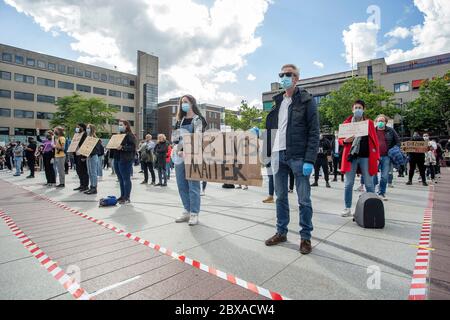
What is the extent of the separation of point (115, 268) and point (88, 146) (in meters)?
6.08

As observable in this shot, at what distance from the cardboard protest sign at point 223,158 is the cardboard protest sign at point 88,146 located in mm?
4638

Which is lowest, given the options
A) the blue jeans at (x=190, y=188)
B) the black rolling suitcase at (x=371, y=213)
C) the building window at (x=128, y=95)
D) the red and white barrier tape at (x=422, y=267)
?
the red and white barrier tape at (x=422, y=267)

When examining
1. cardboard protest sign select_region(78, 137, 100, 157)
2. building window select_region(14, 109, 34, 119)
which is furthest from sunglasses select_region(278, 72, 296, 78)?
building window select_region(14, 109, 34, 119)

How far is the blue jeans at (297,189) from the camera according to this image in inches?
125

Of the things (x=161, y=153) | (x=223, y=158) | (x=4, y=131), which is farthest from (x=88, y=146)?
(x=4, y=131)

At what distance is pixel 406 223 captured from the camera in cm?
451

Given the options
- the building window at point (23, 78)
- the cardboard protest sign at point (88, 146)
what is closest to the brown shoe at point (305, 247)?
the cardboard protest sign at point (88, 146)

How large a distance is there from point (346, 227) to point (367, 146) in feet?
5.34

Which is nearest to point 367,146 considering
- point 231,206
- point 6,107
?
point 231,206

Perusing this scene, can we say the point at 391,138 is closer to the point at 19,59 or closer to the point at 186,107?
the point at 186,107

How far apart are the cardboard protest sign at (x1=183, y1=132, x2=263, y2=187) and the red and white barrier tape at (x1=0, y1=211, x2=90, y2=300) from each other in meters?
2.09

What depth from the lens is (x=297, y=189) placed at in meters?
3.26

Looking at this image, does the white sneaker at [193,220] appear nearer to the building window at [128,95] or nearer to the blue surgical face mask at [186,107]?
the blue surgical face mask at [186,107]
